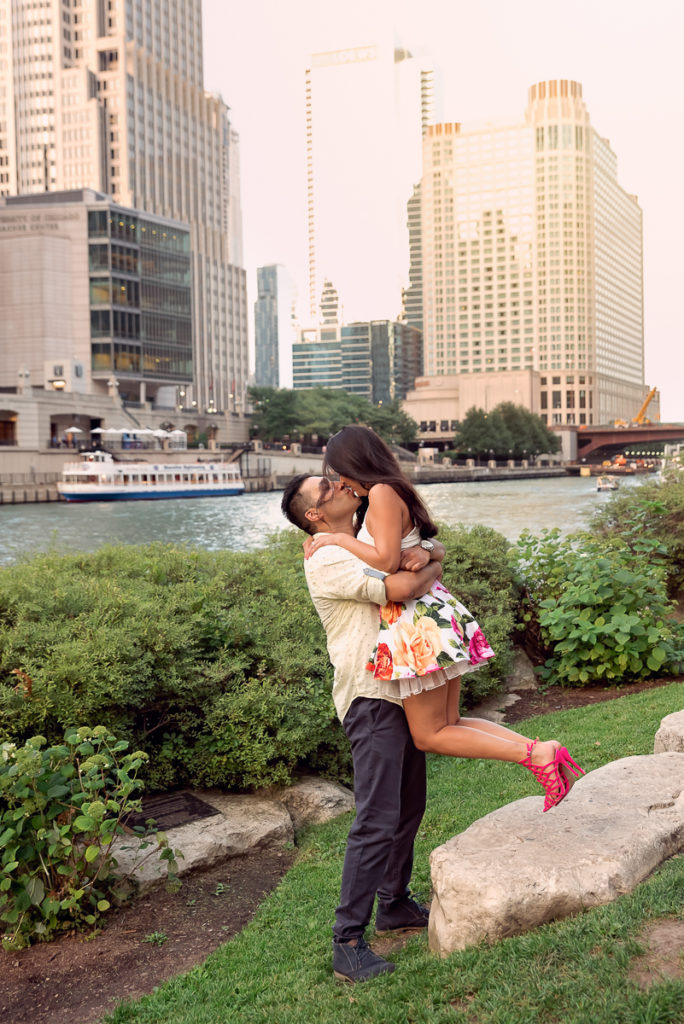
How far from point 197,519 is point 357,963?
148ft

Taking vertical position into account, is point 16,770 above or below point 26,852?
above

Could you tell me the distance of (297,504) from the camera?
3918mm

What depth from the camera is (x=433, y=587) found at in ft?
12.5

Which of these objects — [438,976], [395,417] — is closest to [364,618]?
[438,976]

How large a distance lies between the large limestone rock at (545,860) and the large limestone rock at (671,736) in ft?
3.22

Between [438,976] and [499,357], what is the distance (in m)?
198

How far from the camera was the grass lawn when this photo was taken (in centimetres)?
293

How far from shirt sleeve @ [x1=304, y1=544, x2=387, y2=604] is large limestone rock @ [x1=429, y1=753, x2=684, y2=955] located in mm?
1194

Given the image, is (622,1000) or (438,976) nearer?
(622,1000)

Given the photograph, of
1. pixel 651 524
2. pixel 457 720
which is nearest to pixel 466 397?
pixel 651 524

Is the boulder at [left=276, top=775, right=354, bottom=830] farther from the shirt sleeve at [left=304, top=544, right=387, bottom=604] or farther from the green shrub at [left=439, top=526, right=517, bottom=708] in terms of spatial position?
the shirt sleeve at [left=304, top=544, right=387, bottom=604]

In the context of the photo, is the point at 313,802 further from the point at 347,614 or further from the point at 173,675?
the point at 347,614

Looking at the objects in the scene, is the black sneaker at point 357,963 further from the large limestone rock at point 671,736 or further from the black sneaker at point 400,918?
the large limestone rock at point 671,736

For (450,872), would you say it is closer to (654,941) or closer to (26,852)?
(654,941)
